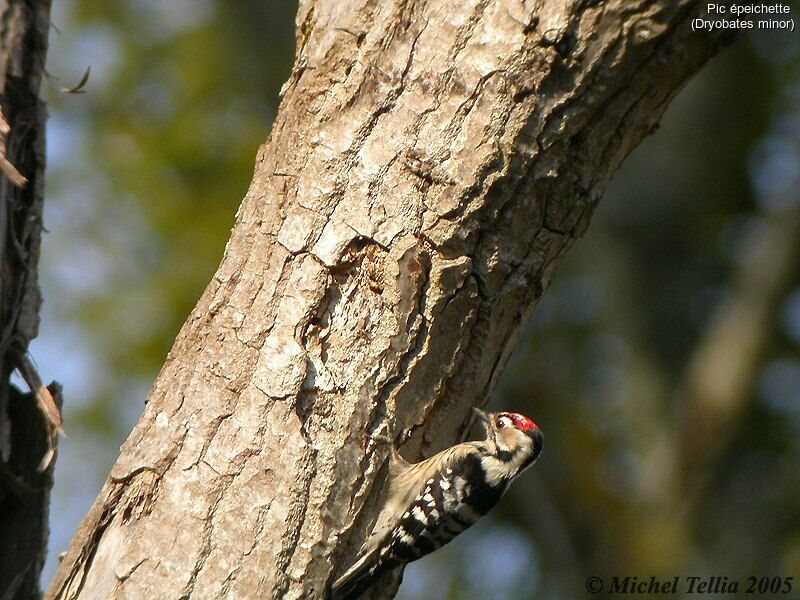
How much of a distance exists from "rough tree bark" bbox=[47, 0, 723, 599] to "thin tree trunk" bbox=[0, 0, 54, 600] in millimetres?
566

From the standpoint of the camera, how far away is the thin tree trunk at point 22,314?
3.26m

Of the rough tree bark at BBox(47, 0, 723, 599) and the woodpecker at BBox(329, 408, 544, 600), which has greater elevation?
the rough tree bark at BBox(47, 0, 723, 599)

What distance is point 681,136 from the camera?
10812mm

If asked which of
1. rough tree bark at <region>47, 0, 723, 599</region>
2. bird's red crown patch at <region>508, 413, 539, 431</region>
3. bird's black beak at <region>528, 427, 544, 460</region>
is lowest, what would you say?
bird's black beak at <region>528, 427, 544, 460</region>

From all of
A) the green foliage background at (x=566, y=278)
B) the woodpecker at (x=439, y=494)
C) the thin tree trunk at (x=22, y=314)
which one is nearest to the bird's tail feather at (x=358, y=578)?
the woodpecker at (x=439, y=494)

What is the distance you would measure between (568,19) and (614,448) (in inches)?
355

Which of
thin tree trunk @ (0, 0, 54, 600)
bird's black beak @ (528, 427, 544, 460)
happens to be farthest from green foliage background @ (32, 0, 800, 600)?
thin tree trunk @ (0, 0, 54, 600)

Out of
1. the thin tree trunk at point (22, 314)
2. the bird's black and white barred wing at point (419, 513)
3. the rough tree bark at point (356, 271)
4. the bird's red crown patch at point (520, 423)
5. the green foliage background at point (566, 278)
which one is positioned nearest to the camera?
the rough tree bark at point (356, 271)

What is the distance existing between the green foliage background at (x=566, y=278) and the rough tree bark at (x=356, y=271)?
6.65 m

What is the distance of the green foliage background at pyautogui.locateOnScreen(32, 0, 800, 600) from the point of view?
9555 mm

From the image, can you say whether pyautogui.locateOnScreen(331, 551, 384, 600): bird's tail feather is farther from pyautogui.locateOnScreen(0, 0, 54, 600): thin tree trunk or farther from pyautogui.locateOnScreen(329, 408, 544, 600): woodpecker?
pyautogui.locateOnScreen(0, 0, 54, 600): thin tree trunk

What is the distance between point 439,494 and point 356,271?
4.67 feet

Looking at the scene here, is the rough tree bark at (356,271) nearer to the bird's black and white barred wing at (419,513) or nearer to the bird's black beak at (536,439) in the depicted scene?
the bird's black and white barred wing at (419,513)

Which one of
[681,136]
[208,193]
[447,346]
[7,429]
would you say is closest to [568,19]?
[447,346]
